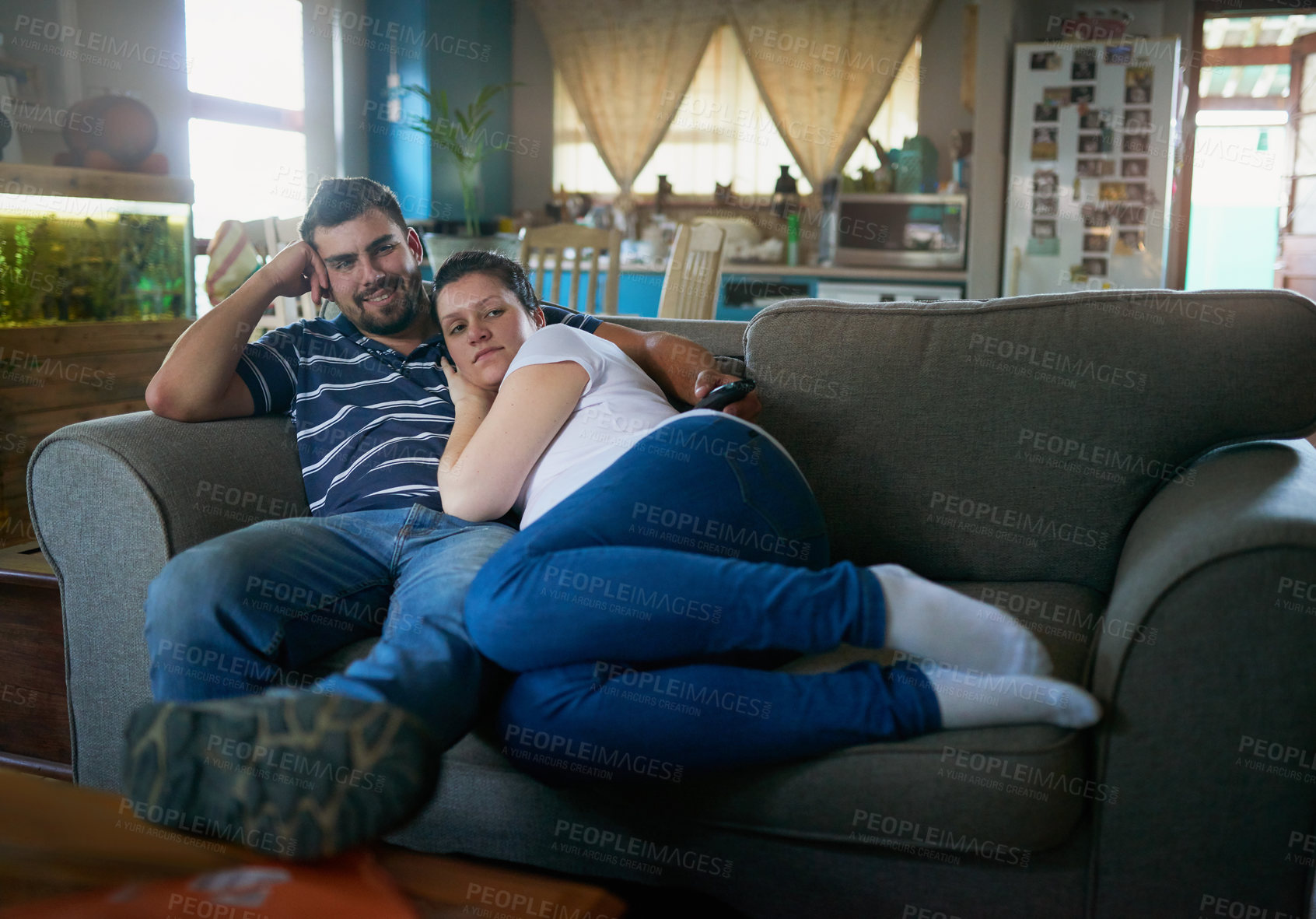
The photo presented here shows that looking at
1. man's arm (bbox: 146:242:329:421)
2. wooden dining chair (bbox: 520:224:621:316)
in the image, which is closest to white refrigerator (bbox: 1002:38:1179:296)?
wooden dining chair (bbox: 520:224:621:316)

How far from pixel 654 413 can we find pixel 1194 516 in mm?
684

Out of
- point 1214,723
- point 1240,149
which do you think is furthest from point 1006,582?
point 1240,149

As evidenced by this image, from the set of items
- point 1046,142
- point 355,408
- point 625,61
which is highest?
point 625,61

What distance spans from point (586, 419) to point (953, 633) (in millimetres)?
568

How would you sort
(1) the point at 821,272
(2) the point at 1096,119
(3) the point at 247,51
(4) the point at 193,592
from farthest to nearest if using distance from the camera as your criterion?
(1) the point at 821,272 → (2) the point at 1096,119 → (3) the point at 247,51 → (4) the point at 193,592

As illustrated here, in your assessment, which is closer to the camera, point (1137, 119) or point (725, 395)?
point (725, 395)

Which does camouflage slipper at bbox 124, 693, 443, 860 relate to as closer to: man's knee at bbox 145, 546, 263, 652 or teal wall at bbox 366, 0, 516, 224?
man's knee at bbox 145, 546, 263, 652

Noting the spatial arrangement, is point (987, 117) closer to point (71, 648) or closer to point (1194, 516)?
point (1194, 516)

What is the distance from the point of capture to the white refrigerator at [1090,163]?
4.56 m

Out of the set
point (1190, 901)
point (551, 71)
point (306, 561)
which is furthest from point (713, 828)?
point (551, 71)

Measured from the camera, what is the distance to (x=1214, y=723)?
101 cm

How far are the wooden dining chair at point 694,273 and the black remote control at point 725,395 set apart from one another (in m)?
1.72

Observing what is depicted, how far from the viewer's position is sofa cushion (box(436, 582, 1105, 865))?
1.00 meters

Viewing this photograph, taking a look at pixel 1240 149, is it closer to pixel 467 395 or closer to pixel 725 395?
pixel 725 395
